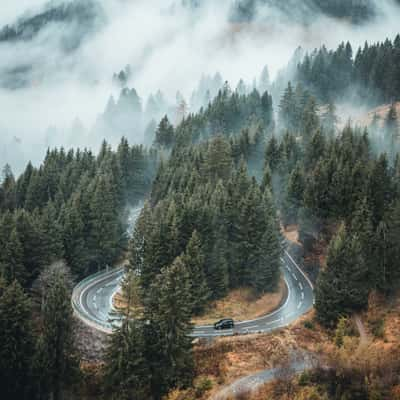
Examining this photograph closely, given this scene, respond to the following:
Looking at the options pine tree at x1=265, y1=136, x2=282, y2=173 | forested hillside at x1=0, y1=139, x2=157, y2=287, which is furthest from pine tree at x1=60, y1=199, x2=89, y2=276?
pine tree at x1=265, y1=136, x2=282, y2=173

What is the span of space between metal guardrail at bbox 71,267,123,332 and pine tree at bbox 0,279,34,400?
22.1 ft

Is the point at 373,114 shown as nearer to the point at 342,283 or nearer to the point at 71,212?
the point at 342,283

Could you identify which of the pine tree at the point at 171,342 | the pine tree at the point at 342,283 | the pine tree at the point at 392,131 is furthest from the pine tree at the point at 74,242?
the pine tree at the point at 392,131

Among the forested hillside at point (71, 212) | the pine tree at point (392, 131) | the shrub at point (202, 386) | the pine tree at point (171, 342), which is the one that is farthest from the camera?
the pine tree at point (392, 131)

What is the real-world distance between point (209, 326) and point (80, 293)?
2004 centimetres

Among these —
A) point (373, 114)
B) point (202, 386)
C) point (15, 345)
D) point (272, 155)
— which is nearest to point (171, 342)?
point (202, 386)

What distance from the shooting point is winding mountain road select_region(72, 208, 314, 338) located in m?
46.2

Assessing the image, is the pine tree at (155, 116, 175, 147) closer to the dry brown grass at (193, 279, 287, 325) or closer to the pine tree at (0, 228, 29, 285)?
the pine tree at (0, 228, 29, 285)

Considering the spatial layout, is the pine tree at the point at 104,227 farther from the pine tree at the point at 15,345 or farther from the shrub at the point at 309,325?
the shrub at the point at 309,325

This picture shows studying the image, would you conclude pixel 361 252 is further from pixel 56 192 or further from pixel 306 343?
pixel 56 192

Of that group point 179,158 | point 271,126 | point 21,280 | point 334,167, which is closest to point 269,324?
point 334,167

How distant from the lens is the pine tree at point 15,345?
42906 mm

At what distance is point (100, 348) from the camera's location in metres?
46.3

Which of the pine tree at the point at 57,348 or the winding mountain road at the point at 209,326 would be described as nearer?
the pine tree at the point at 57,348
